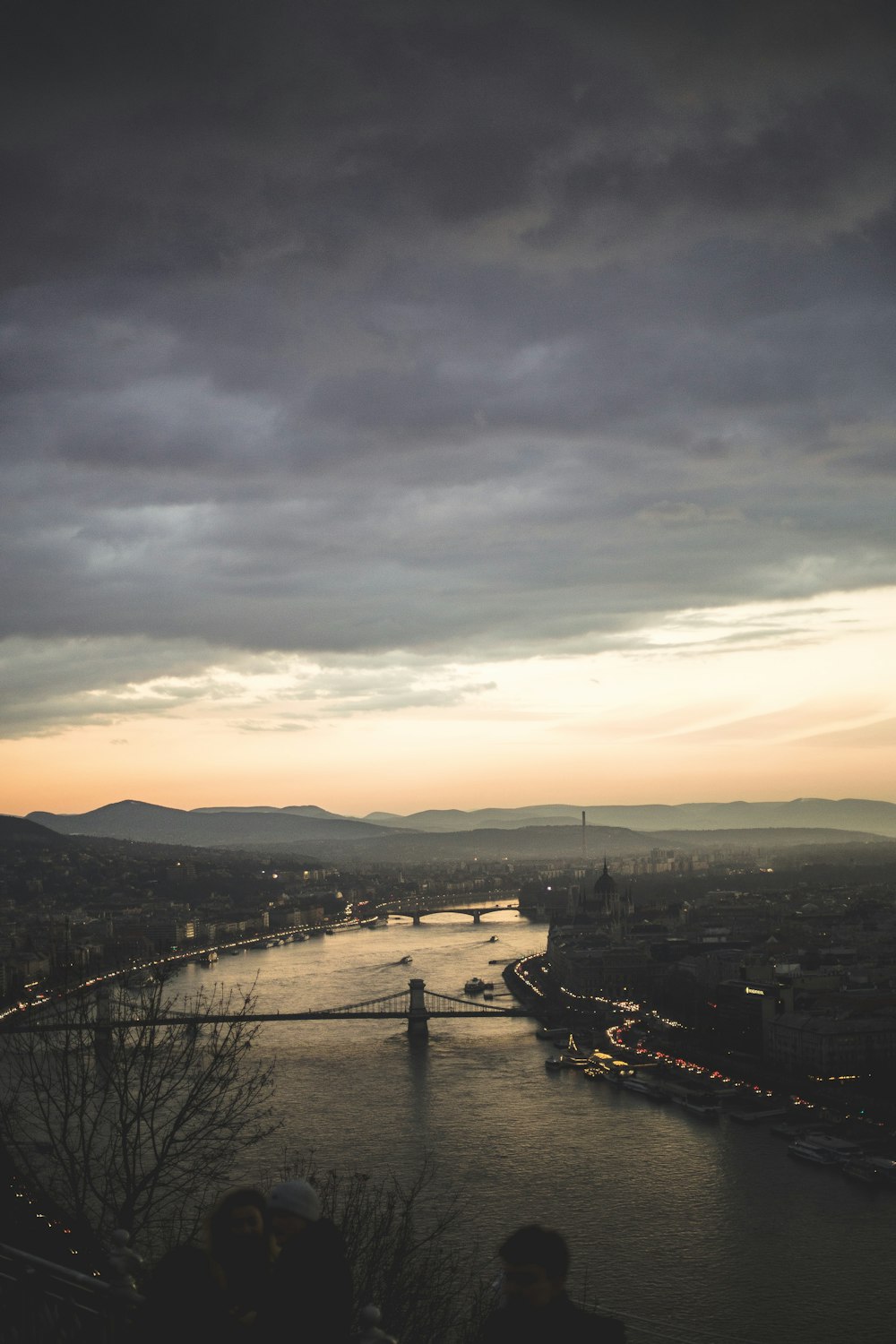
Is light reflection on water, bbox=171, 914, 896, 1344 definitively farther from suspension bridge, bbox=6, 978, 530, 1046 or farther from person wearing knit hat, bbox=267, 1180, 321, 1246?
person wearing knit hat, bbox=267, 1180, 321, 1246

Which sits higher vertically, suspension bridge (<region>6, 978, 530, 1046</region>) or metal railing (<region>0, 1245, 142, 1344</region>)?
metal railing (<region>0, 1245, 142, 1344</region>)

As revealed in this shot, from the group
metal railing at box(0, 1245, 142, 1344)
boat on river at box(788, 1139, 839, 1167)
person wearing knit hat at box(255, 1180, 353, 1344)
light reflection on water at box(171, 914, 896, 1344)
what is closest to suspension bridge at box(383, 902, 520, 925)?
light reflection on water at box(171, 914, 896, 1344)

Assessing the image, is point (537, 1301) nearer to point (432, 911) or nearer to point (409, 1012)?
point (409, 1012)

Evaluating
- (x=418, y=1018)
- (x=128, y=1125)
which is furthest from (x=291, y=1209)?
(x=418, y=1018)

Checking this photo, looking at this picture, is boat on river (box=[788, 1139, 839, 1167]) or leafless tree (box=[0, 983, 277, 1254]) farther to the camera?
boat on river (box=[788, 1139, 839, 1167])

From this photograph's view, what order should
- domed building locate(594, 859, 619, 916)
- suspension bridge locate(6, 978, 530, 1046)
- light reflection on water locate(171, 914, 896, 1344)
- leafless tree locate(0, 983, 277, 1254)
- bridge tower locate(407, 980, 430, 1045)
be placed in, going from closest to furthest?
leafless tree locate(0, 983, 277, 1254) → light reflection on water locate(171, 914, 896, 1344) → bridge tower locate(407, 980, 430, 1045) → suspension bridge locate(6, 978, 530, 1046) → domed building locate(594, 859, 619, 916)

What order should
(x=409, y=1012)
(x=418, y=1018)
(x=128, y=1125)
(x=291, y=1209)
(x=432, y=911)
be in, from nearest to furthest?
(x=291, y=1209), (x=128, y=1125), (x=418, y=1018), (x=409, y=1012), (x=432, y=911)

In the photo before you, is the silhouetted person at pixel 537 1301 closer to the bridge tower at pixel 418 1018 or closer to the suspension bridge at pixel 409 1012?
the suspension bridge at pixel 409 1012
